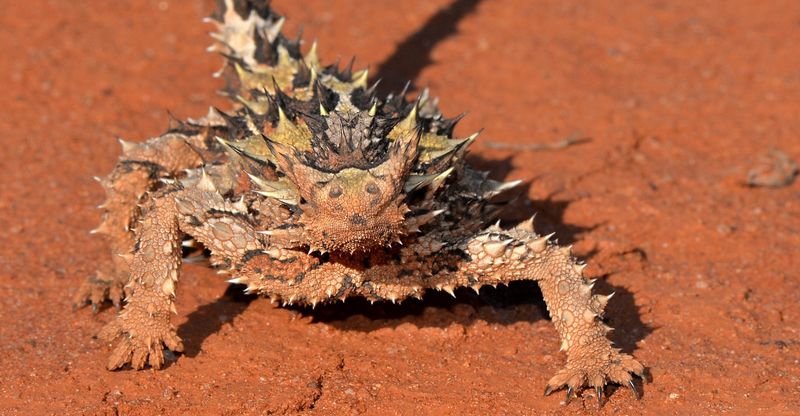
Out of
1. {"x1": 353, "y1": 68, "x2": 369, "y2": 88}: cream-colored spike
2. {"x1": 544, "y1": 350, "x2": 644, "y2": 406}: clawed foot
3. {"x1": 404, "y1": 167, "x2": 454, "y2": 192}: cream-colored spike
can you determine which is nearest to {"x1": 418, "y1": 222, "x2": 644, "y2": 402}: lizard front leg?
{"x1": 544, "y1": 350, "x2": 644, "y2": 406}: clawed foot

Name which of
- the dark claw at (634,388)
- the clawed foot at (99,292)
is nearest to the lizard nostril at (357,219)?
the dark claw at (634,388)

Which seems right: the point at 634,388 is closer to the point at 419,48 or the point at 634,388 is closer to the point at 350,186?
the point at 350,186

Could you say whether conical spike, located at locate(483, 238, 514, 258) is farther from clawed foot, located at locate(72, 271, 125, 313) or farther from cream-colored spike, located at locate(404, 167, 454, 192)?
clawed foot, located at locate(72, 271, 125, 313)

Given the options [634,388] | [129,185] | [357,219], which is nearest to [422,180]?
[357,219]

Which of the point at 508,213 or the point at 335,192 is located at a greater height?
the point at 335,192

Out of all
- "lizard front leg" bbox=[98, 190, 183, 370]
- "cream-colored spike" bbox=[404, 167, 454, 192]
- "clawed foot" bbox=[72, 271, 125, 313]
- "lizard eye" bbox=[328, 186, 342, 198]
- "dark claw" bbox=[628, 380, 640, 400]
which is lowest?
"dark claw" bbox=[628, 380, 640, 400]

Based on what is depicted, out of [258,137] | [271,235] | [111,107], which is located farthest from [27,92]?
[271,235]
